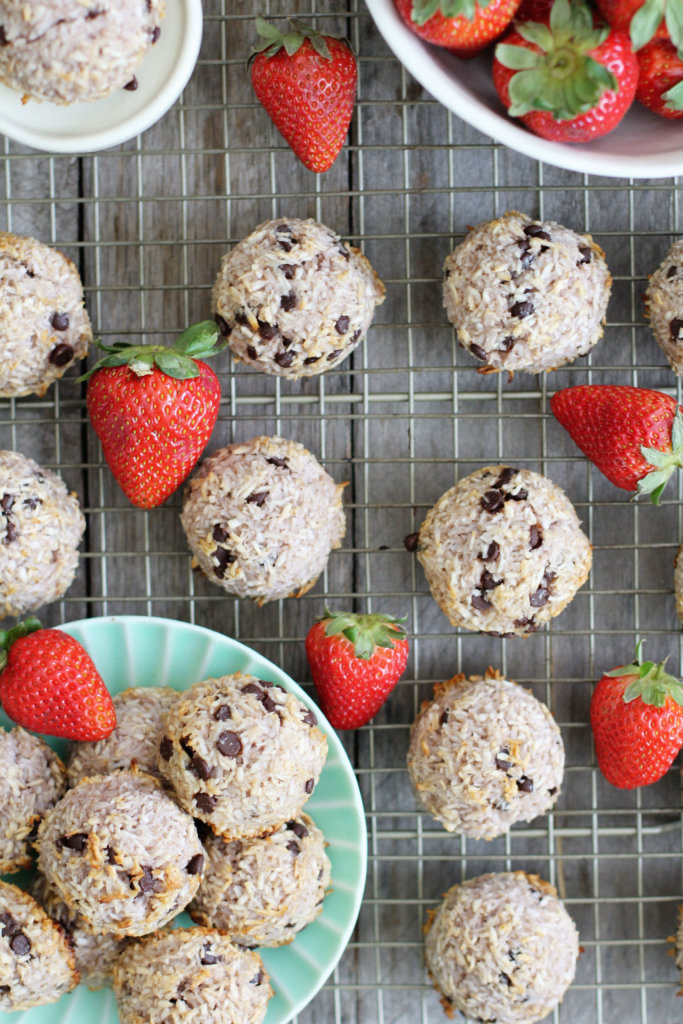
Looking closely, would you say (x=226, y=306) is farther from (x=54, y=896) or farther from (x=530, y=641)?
(x=54, y=896)

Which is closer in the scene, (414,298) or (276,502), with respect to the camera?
(276,502)

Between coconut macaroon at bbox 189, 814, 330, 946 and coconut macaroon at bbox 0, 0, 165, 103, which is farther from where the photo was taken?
coconut macaroon at bbox 189, 814, 330, 946

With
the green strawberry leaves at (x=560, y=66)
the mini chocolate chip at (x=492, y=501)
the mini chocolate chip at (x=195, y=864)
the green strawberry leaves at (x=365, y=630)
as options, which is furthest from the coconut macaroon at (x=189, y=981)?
the green strawberry leaves at (x=560, y=66)

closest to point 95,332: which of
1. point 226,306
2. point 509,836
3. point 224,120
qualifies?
point 226,306

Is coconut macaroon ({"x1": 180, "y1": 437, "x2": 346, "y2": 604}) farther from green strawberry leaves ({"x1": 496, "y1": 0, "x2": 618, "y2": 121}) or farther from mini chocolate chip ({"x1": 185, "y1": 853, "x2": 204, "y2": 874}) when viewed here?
green strawberry leaves ({"x1": 496, "y1": 0, "x2": 618, "y2": 121})

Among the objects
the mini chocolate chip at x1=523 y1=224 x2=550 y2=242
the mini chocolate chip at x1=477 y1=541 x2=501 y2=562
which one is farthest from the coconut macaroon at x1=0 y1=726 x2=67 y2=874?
the mini chocolate chip at x1=523 y1=224 x2=550 y2=242

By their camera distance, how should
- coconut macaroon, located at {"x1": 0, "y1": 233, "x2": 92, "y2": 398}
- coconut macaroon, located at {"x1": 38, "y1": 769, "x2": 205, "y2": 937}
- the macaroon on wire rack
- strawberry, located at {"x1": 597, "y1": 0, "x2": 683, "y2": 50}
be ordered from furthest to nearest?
the macaroon on wire rack, coconut macaroon, located at {"x1": 0, "y1": 233, "x2": 92, "y2": 398}, coconut macaroon, located at {"x1": 38, "y1": 769, "x2": 205, "y2": 937}, strawberry, located at {"x1": 597, "y1": 0, "x2": 683, "y2": 50}
